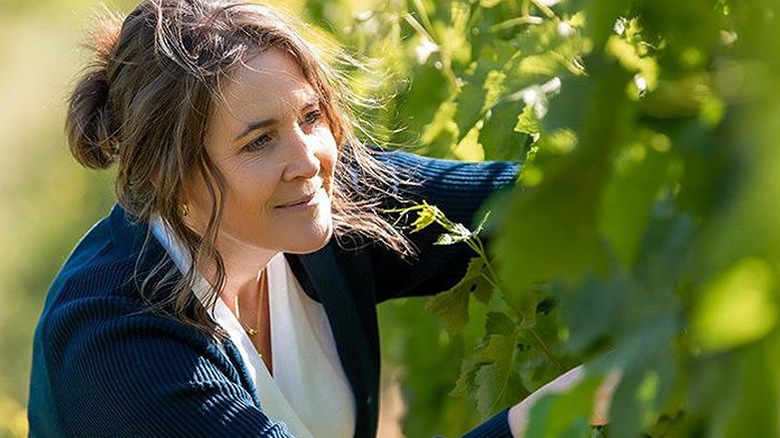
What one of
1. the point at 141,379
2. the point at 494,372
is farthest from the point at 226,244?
the point at 494,372

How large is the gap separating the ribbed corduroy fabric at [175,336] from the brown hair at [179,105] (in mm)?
47

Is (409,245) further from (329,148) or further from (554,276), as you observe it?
(554,276)

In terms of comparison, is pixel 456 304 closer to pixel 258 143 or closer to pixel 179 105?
pixel 258 143

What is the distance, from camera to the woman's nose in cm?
188

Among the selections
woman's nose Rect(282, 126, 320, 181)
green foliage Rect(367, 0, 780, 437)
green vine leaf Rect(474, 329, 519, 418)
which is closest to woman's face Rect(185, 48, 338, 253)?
woman's nose Rect(282, 126, 320, 181)

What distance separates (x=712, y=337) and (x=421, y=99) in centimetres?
185

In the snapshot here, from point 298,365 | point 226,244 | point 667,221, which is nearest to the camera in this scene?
point 667,221

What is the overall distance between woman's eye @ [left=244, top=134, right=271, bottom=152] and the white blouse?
0.30 m

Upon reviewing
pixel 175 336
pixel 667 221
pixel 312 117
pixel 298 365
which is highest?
pixel 667 221

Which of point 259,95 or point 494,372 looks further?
point 259,95

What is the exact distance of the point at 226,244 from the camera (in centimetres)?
207

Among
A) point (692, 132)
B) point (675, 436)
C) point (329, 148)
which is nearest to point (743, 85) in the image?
point (692, 132)

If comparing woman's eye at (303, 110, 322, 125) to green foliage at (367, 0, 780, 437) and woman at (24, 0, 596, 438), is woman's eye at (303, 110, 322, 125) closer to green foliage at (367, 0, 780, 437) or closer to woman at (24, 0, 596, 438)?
woman at (24, 0, 596, 438)

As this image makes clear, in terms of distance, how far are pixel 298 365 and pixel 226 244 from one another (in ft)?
0.86
